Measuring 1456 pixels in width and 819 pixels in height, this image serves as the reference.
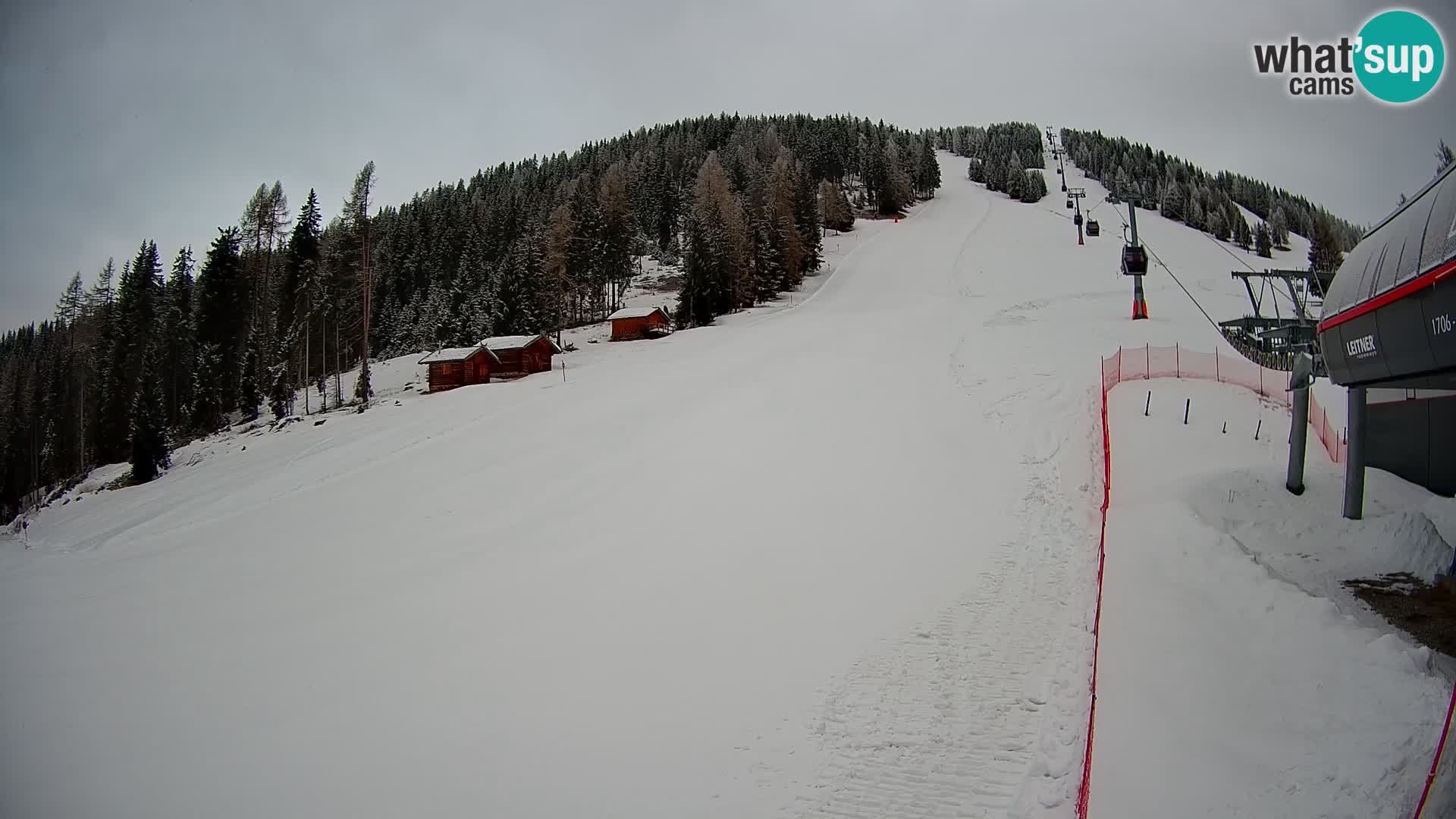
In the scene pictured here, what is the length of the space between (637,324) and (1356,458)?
48.3 metres

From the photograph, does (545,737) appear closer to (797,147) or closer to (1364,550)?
(1364,550)

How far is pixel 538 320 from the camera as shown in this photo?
55.4m

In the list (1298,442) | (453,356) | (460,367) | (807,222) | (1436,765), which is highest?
(807,222)

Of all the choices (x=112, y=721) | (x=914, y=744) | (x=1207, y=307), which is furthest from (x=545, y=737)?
(x=1207, y=307)

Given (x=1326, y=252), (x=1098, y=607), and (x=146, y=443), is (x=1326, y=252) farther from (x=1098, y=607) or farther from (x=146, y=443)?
(x=146, y=443)

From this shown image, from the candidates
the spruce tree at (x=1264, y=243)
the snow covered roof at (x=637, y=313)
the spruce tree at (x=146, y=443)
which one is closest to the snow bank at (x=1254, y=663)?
the snow covered roof at (x=637, y=313)

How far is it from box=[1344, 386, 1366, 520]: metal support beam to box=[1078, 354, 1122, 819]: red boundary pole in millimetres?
3579

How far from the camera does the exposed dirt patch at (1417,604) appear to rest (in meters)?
7.73

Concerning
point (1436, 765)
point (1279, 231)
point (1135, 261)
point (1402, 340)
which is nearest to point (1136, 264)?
point (1135, 261)

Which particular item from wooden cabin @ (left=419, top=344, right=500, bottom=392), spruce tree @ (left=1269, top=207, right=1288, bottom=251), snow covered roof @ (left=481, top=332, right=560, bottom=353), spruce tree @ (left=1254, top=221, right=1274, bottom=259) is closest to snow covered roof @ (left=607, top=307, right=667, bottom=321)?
snow covered roof @ (left=481, top=332, right=560, bottom=353)

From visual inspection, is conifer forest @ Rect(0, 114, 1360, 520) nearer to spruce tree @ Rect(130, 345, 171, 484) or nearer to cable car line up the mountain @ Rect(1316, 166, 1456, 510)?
spruce tree @ Rect(130, 345, 171, 484)

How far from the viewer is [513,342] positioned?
47.2 m

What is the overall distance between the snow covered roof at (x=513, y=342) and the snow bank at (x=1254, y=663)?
40209mm

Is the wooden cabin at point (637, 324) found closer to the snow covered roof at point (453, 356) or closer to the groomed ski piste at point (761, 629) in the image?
the snow covered roof at point (453, 356)
